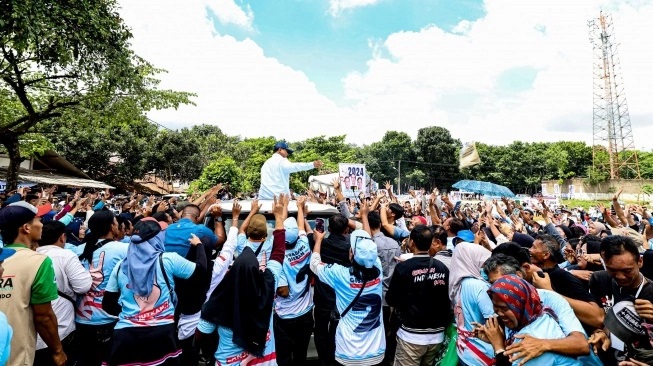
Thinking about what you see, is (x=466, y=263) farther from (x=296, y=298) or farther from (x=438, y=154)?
(x=438, y=154)

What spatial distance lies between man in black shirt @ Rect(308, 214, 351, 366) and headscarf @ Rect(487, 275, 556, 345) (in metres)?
1.91

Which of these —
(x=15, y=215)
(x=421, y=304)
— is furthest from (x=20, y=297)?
(x=421, y=304)

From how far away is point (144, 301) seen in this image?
9.89 ft

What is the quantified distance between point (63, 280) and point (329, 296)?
2553 mm

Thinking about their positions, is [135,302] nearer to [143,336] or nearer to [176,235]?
[143,336]

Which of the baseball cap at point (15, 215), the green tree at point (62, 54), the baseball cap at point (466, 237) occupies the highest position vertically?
the green tree at point (62, 54)

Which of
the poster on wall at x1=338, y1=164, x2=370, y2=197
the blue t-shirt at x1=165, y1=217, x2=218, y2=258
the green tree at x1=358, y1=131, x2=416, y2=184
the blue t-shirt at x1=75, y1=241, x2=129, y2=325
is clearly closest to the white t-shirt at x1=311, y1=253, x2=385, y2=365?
the blue t-shirt at x1=165, y1=217, x2=218, y2=258

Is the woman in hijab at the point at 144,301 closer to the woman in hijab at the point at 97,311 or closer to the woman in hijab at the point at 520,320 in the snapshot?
the woman in hijab at the point at 97,311

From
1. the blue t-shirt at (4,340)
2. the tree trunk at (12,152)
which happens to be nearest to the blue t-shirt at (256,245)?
the blue t-shirt at (4,340)

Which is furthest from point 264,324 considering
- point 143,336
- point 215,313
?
point 143,336

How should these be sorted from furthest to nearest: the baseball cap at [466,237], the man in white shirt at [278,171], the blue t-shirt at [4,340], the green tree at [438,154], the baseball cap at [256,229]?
Result: the green tree at [438,154]
the man in white shirt at [278,171]
the baseball cap at [466,237]
the baseball cap at [256,229]
the blue t-shirt at [4,340]

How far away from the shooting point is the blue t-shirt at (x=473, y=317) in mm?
2939

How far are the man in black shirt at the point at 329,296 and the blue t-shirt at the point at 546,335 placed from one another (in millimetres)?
1959

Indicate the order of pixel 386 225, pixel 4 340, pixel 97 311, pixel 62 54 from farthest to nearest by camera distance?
1. pixel 62 54
2. pixel 386 225
3. pixel 97 311
4. pixel 4 340
